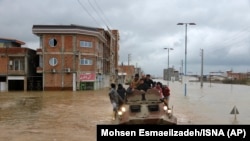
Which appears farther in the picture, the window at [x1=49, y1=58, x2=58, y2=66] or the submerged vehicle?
the window at [x1=49, y1=58, x2=58, y2=66]

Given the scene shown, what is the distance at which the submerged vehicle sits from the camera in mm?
13516

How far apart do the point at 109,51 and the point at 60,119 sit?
64525 mm

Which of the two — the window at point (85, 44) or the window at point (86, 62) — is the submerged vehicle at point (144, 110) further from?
the window at point (85, 44)

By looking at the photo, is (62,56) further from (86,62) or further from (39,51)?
(86,62)

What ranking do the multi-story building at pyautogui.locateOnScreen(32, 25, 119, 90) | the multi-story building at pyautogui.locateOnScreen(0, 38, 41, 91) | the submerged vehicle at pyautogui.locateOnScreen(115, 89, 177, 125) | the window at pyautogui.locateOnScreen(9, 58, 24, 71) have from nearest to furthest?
1. the submerged vehicle at pyautogui.locateOnScreen(115, 89, 177, 125)
2. the multi-story building at pyautogui.locateOnScreen(32, 25, 119, 90)
3. the multi-story building at pyautogui.locateOnScreen(0, 38, 41, 91)
4. the window at pyautogui.locateOnScreen(9, 58, 24, 71)

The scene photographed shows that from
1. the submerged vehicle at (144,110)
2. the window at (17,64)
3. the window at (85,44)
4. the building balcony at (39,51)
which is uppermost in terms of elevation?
the window at (85,44)

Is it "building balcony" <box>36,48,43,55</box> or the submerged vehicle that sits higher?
"building balcony" <box>36,48,43,55</box>

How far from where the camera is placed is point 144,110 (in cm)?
1373

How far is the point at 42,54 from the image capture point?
192 ft

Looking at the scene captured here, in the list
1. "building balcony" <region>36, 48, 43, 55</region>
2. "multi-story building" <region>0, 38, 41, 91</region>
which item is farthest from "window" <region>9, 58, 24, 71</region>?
"building balcony" <region>36, 48, 43, 55</region>

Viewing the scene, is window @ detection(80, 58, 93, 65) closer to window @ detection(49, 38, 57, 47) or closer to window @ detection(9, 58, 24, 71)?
window @ detection(49, 38, 57, 47)

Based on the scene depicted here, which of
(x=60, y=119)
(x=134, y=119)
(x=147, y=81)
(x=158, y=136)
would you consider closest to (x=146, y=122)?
(x=134, y=119)

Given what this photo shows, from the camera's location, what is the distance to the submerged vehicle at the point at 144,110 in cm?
1352

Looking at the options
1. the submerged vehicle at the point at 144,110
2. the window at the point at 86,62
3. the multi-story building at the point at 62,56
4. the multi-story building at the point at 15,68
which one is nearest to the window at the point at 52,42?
the multi-story building at the point at 62,56
